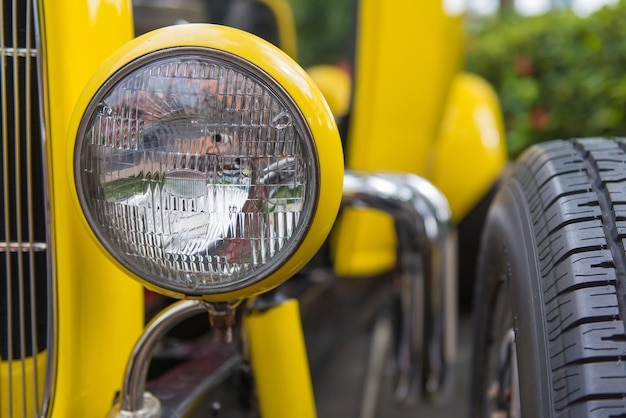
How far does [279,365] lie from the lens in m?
0.97

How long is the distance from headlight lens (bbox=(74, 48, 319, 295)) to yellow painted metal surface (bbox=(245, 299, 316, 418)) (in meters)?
0.23

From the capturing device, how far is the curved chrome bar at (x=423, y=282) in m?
1.31

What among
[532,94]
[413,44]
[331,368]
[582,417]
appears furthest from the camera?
[532,94]

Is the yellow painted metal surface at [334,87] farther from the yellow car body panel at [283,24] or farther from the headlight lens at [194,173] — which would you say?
the headlight lens at [194,173]

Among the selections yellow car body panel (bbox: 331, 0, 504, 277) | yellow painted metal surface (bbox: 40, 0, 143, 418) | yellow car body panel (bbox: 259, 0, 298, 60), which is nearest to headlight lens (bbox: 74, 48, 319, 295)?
yellow painted metal surface (bbox: 40, 0, 143, 418)

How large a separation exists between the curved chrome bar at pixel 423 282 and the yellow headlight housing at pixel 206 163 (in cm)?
51

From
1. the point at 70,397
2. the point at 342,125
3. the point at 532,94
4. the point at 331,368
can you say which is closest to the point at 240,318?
the point at 70,397

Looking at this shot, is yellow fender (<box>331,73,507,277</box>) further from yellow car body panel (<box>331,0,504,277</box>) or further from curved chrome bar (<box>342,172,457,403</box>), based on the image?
curved chrome bar (<box>342,172,457,403</box>)

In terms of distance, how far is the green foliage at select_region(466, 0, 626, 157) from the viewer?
7.14 feet

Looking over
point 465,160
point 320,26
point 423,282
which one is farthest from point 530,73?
point 320,26

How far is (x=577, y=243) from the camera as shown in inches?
33.4

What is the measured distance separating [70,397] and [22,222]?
229mm

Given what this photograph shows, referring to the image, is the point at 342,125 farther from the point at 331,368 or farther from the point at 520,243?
the point at 520,243

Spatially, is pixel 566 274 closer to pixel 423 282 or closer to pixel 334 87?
pixel 423 282
